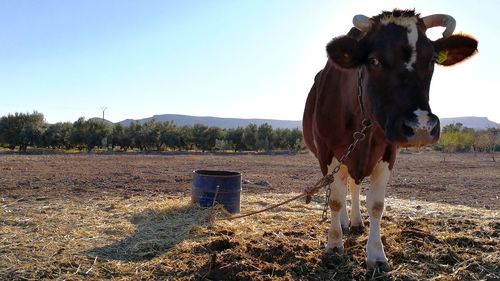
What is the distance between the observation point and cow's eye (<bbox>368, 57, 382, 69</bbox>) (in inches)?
155

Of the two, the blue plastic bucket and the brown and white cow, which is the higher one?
the brown and white cow

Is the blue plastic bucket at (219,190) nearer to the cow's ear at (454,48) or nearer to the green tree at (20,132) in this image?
the cow's ear at (454,48)

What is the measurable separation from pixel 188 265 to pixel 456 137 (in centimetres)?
5223

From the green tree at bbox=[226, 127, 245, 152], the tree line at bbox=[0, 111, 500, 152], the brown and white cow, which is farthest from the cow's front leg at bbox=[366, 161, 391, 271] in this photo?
the green tree at bbox=[226, 127, 245, 152]

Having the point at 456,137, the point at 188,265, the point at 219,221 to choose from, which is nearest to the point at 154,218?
the point at 219,221

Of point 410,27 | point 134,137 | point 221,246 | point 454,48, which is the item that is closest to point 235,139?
point 134,137

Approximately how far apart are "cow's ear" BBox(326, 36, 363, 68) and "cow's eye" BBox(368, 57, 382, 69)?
12cm

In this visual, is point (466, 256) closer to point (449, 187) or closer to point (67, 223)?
point (67, 223)

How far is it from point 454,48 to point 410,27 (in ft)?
2.74

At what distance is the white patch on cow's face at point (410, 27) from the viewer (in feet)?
12.3

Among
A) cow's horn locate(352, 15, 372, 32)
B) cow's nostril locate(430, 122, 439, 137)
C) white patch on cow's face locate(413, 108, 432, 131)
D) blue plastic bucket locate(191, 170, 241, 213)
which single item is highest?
cow's horn locate(352, 15, 372, 32)

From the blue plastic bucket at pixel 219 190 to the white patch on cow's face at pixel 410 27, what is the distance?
4.43 metres

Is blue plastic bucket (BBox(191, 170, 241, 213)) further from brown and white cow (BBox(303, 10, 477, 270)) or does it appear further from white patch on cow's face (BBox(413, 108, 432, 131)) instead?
white patch on cow's face (BBox(413, 108, 432, 131))

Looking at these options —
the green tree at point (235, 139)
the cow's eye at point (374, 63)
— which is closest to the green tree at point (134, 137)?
the green tree at point (235, 139)
